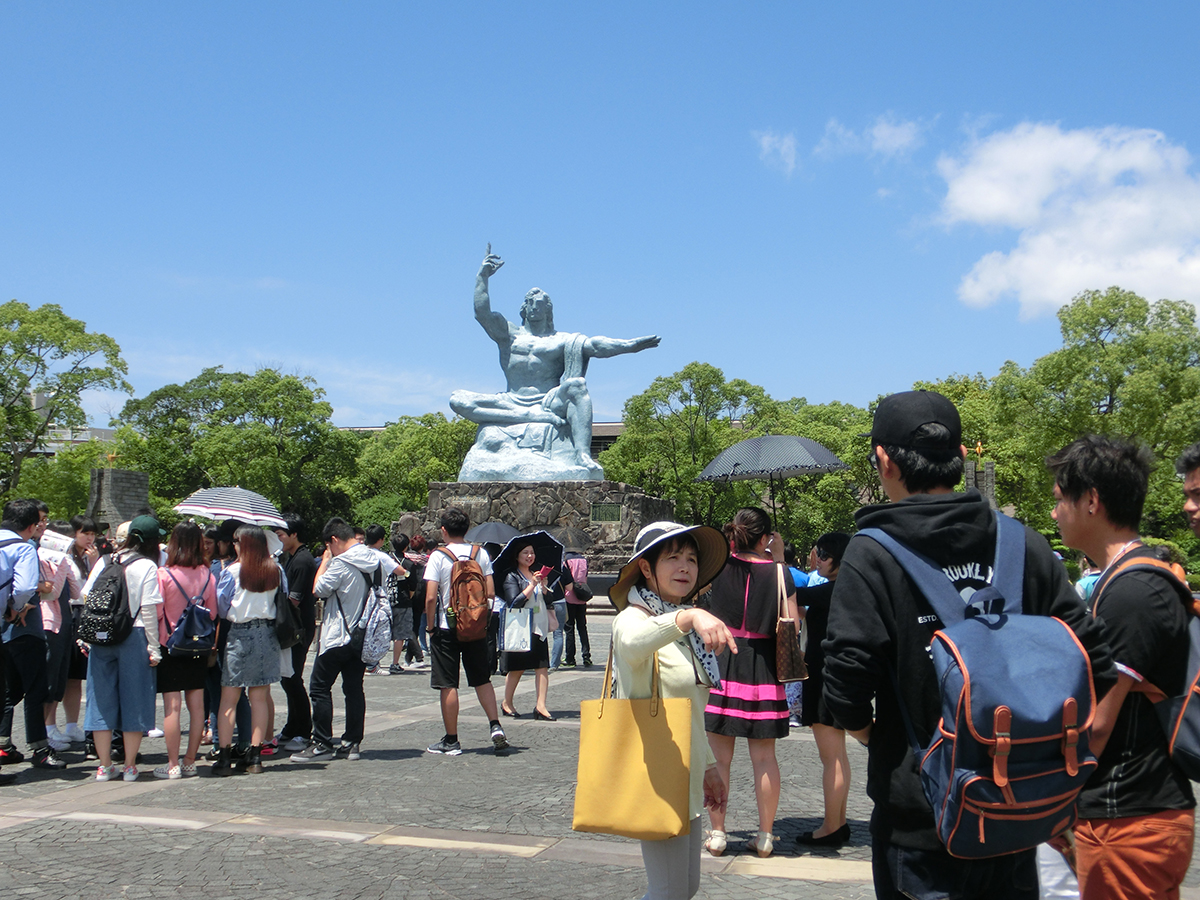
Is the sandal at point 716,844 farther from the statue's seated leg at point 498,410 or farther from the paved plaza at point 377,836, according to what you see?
the statue's seated leg at point 498,410

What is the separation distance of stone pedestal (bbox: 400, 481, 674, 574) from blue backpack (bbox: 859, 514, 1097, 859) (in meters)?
20.4

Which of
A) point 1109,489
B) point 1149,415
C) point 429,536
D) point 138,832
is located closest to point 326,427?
point 429,536

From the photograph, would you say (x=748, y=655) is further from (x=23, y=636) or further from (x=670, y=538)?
(x=23, y=636)

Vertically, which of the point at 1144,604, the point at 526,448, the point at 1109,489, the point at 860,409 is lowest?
the point at 1144,604

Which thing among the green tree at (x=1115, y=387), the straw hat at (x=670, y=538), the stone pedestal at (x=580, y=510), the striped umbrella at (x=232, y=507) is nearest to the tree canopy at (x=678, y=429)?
the green tree at (x=1115, y=387)

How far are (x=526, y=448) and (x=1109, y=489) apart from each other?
21580 mm

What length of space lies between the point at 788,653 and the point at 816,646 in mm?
344

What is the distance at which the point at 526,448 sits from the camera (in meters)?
24.0

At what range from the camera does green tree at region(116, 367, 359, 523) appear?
1772 inches

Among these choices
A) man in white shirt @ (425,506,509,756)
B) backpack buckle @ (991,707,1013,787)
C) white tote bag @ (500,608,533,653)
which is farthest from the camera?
white tote bag @ (500,608,533,653)

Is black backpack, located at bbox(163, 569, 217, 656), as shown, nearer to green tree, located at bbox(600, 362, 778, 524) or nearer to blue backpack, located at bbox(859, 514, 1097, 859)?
blue backpack, located at bbox(859, 514, 1097, 859)

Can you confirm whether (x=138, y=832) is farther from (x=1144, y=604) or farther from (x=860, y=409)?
(x=860, y=409)

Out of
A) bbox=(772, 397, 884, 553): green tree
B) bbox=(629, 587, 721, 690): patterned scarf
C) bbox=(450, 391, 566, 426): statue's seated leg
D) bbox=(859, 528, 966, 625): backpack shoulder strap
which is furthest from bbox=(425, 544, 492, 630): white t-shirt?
bbox=(772, 397, 884, 553): green tree

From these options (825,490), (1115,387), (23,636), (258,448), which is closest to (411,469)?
(258,448)
